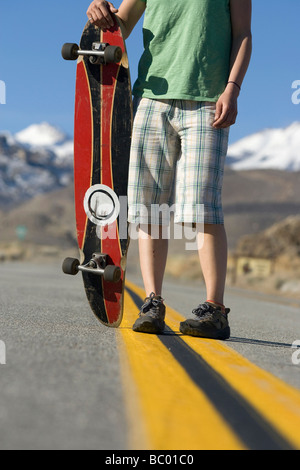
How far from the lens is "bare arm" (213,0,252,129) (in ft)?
11.1

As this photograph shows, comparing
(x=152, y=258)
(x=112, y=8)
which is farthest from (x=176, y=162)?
(x=112, y=8)

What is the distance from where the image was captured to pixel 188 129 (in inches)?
134

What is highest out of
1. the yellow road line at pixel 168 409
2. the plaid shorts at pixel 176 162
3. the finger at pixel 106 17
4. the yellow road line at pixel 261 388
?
the finger at pixel 106 17

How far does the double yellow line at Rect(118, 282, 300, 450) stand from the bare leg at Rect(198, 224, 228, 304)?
0.69m

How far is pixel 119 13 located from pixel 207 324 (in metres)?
1.87

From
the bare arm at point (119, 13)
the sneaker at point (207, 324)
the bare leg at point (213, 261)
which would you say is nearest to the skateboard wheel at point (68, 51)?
the bare arm at point (119, 13)

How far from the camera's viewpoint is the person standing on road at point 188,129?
335cm

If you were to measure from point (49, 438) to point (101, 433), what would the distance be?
0.39 ft

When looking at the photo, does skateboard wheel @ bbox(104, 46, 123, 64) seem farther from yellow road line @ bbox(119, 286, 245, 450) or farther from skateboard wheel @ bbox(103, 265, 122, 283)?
yellow road line @ bbox(119, 286, 245, 450)

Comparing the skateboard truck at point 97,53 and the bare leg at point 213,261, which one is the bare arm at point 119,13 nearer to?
the skateboard truck at point 97,53

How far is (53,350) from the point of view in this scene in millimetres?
2408

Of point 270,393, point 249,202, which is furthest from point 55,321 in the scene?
point 249,202

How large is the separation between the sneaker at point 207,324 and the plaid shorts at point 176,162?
451 mm

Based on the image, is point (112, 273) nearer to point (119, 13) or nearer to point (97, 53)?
point (97, 53)
